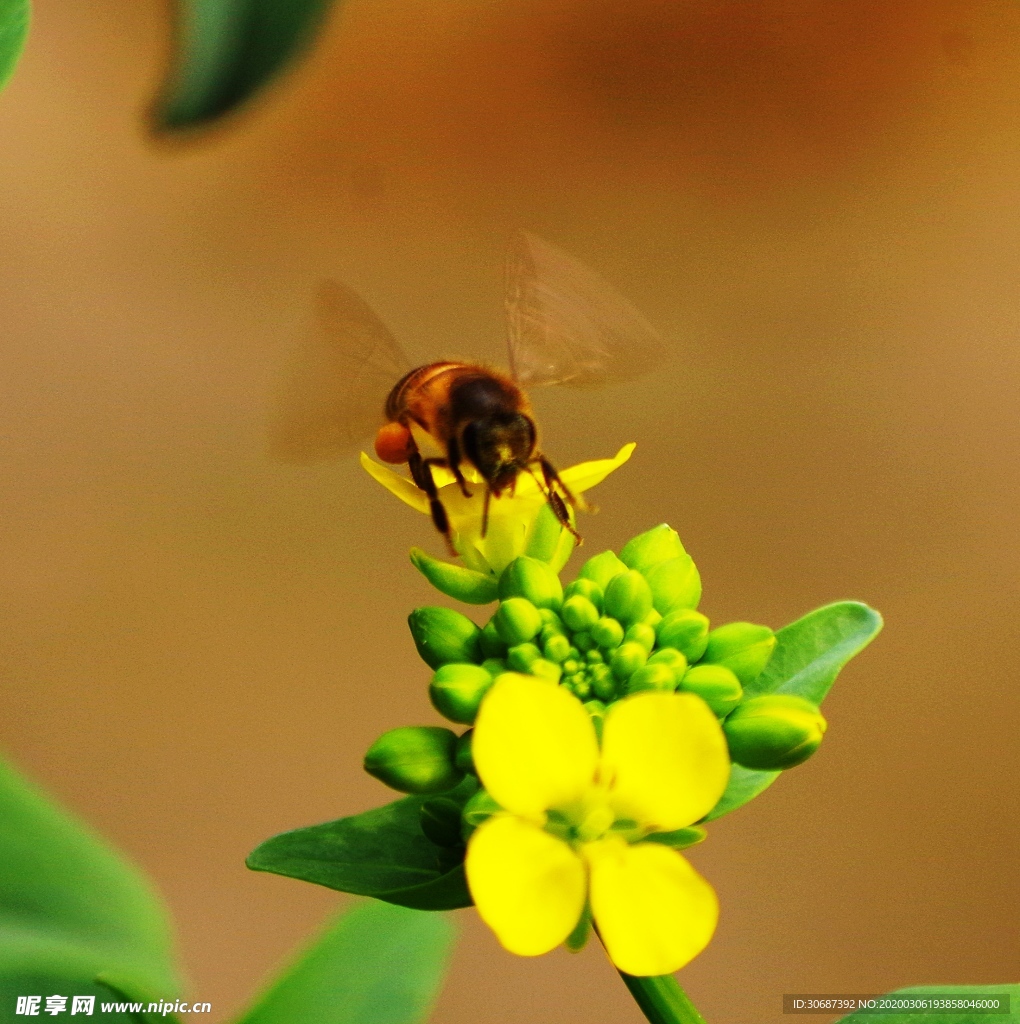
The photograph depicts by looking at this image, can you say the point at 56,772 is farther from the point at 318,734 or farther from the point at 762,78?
the point at 762,78

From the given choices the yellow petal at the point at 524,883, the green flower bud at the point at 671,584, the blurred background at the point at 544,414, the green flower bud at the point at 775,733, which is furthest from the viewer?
the blurred background at the point at 544,414

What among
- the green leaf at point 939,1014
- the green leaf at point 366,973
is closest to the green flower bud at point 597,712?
the green leaf at point 939,1014

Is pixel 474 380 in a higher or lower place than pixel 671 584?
higher

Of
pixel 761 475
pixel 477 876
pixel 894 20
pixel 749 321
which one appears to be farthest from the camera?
pixel 894 20

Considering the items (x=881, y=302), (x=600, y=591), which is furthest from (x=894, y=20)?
(x=600, y=591)

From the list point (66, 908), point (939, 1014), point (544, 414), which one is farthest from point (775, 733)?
point (544, 414)

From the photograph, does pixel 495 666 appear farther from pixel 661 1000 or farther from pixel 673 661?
pixel 661 1000

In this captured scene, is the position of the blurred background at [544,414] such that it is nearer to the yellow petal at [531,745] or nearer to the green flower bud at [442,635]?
the green flower bud at [442,635]
